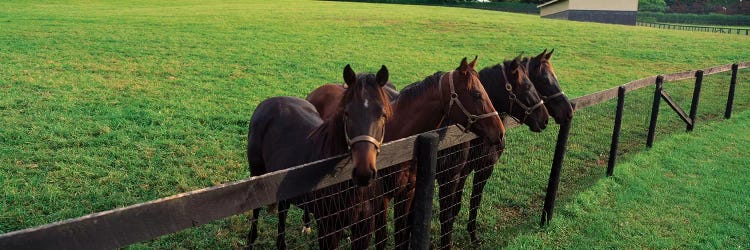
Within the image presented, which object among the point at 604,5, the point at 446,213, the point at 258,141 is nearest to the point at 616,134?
the point at 446,213

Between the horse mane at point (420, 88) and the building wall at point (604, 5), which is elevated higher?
the building wall at point (604, 5)

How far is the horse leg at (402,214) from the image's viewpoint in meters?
4.19

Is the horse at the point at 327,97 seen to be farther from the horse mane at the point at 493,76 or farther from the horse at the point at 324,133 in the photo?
the horse mane at the point at 493,76

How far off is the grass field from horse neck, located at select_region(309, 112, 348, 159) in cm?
188

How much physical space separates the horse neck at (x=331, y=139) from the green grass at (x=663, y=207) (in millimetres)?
2447

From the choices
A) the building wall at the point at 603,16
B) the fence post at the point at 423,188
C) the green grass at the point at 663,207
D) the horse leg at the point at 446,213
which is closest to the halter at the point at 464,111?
the fence post at the point at 423,188

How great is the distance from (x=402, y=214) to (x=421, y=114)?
2.95 feet

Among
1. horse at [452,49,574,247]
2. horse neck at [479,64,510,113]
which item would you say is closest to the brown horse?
horse neck at [479,64,510,113]

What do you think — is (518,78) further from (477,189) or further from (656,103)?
(656,103)

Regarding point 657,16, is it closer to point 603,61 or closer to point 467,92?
point 603,61

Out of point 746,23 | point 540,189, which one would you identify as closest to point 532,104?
point 540,189

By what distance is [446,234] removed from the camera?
4746 millimetres

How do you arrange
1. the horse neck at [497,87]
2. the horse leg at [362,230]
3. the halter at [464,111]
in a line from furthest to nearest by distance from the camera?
the horse neck at [497,87] → the halter at [464,111] → the horse leg at [362,230]

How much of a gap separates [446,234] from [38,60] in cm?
1384
